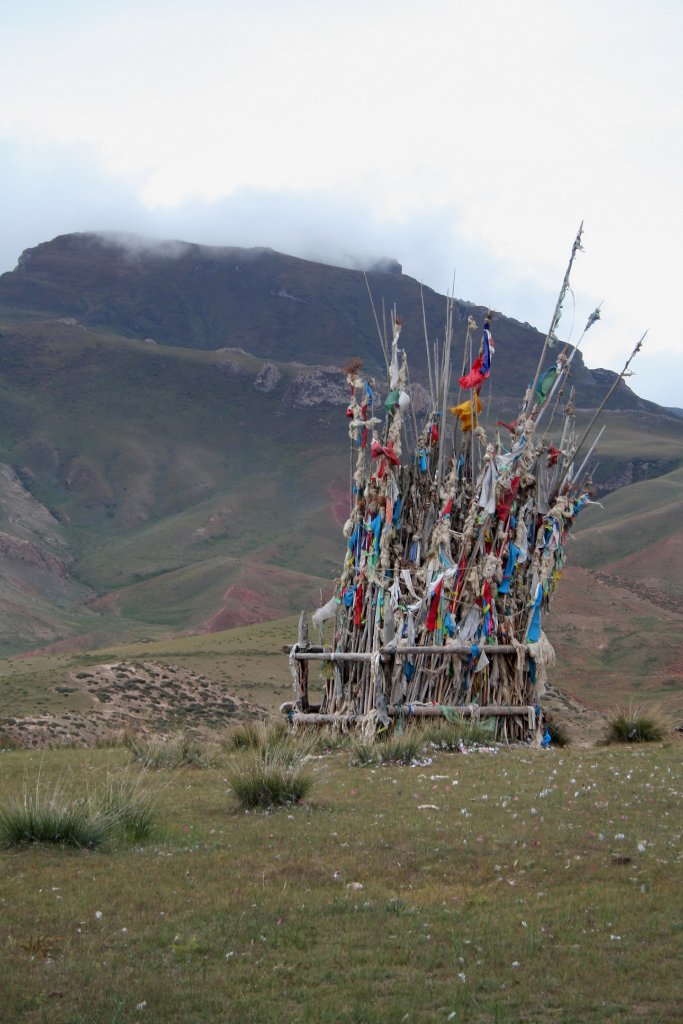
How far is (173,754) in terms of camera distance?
1375 centimetres

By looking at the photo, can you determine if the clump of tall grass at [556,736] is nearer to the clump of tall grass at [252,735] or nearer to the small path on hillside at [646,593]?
the clump of tall grass at [252,735]

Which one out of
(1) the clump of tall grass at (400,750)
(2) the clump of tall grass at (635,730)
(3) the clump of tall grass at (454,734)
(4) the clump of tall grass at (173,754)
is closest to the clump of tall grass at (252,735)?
(4) the clump of tall grass at (173,754)

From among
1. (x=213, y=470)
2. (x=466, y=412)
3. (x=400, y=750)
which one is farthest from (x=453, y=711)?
(x=213, y=470)

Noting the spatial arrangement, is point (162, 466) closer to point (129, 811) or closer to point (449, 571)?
point (449, 571)

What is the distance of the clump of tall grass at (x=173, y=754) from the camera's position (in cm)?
1342

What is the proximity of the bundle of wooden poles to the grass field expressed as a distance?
17.7ft

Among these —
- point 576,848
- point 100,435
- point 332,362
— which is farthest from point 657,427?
point 576,848

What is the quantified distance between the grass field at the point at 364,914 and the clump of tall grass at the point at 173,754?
2933mm

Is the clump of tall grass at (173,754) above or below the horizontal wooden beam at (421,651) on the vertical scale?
below

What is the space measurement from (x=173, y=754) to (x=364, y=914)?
7.21 metres

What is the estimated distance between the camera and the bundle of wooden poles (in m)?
16.0

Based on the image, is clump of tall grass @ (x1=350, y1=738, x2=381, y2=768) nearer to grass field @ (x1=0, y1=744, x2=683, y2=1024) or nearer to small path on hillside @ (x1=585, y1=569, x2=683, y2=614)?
grass field @ (x1=0, y1=744, x2=683, y2=1024)

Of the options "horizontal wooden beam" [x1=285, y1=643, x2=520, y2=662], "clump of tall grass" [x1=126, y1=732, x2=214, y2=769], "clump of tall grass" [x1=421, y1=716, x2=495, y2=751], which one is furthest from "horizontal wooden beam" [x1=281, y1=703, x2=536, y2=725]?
"clump of tall grass" [x1=126, y1=732, x2=214, y2=769]

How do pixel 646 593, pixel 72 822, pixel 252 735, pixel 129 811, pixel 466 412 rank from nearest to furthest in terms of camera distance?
pixel 72 822, pixel 129 811, pixel 252 735, pixel 466 412, pixel 646 593
